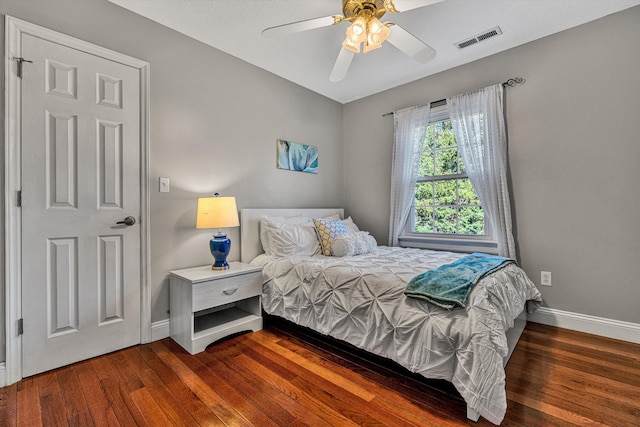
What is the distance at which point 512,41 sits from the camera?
8.61 feet

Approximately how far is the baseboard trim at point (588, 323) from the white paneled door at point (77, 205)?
11.3 feet

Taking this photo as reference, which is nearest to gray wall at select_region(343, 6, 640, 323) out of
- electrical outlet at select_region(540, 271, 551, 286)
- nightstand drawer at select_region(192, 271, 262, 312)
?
electrical outlet at select_region(540, 271, 551, 286)

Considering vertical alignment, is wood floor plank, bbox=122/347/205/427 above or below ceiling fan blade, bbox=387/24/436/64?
below

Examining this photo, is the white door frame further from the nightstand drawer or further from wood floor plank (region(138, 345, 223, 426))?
the nightstand drawer

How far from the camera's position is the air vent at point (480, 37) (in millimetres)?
2457

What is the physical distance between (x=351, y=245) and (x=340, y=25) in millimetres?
1894

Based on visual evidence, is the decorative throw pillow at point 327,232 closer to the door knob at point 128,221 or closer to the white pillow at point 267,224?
the white pillow at point 267,224

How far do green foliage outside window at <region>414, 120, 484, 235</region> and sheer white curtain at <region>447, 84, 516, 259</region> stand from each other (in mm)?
197

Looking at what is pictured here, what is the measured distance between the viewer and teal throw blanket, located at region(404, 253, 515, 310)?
1.51m

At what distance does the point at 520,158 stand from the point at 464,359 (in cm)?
214

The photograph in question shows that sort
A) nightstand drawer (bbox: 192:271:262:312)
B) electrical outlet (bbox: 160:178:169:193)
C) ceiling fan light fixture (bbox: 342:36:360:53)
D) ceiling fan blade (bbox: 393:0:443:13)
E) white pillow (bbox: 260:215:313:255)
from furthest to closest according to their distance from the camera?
white pillow (bbox: 260:215:313:255) < electrical outlet (bbox: 160:178:169:193) < nightstand drawer (bbox: 192:271:262:312) < ceiling fan light fixture (bbox: 342:36:360:53) < ceiling fan blade (bbox: 393:0:443:13)

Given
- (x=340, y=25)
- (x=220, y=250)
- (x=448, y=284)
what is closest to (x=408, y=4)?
(x=340, y=25)

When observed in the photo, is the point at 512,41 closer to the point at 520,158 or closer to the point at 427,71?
the point at 427,71

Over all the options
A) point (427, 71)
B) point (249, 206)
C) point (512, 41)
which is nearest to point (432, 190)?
point (427, 71)
